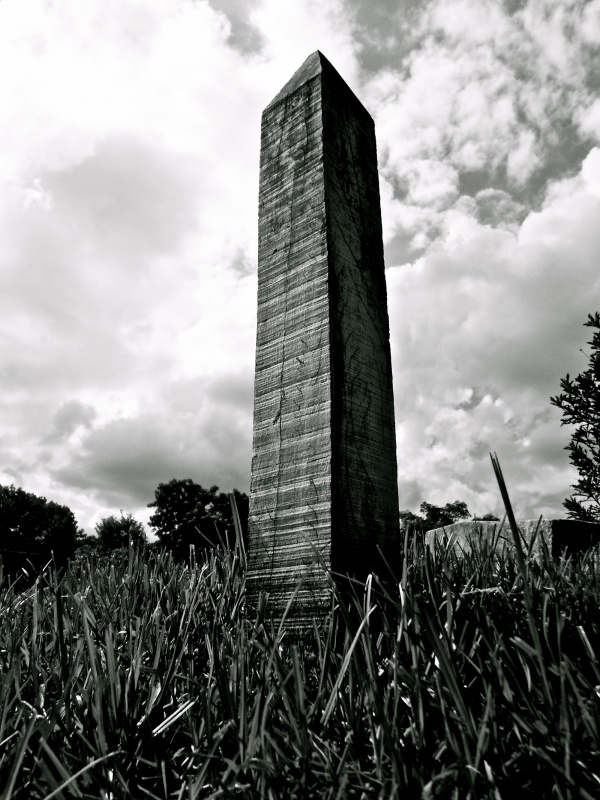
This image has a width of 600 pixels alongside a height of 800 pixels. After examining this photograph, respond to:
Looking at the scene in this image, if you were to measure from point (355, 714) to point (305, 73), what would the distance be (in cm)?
250

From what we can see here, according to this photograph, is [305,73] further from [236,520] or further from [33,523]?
[33,523]

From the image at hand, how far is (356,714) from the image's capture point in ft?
3.97

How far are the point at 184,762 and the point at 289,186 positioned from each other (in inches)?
81.3

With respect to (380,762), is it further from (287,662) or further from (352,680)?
(287,662)

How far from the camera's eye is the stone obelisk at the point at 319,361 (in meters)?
1.99

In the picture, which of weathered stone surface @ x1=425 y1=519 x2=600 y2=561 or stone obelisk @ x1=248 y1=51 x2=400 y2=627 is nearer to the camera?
stone obelisk @ x1=248 y1=51 x2=400 y2=627

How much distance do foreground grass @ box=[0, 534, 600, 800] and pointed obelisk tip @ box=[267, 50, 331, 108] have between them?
2.08 m

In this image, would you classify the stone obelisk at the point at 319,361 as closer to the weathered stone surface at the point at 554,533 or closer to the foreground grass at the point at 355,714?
the foreground grass at the point at 355,714

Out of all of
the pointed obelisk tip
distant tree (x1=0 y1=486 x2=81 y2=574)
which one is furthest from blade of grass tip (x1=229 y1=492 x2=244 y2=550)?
distant tree (x1=0 y1=486 x2=81 y2=574)

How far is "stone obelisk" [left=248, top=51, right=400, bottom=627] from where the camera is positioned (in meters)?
1.99

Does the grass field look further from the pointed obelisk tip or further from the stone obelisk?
the pointed obelisk tip

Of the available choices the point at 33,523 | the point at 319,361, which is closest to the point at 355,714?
the point at 319,361

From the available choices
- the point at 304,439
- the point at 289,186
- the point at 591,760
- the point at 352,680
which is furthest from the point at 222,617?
the point at 289,186

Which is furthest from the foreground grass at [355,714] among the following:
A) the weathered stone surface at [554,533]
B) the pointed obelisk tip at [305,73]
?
the pointed obelisk tip at [305,73]
